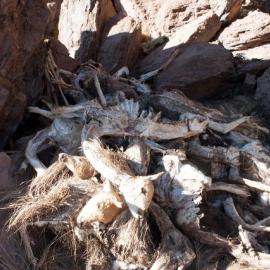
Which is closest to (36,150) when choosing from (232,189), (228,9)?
(232,189)

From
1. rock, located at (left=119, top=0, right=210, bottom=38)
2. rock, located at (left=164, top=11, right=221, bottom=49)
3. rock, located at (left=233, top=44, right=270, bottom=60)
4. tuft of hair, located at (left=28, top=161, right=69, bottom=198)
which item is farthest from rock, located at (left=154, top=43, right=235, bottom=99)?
tuft of hair, located at (left=28, top=161, right=69, bottom=198)

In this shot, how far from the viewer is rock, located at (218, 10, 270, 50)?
7.73 meters

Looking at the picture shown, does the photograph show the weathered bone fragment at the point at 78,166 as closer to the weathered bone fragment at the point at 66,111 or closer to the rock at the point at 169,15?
Answer: the weathered bone fragment at the point at 66,111

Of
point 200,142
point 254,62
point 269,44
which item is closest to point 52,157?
point 200,142

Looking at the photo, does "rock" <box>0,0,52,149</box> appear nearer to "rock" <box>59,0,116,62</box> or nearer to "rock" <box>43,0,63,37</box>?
"rock" <box>43,0,63,37</box>

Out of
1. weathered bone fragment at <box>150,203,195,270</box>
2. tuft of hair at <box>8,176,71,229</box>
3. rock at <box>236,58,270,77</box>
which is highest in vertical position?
tuft of hair at <box>8,176,71,229</box>

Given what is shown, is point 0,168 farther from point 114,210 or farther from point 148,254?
point 148,254

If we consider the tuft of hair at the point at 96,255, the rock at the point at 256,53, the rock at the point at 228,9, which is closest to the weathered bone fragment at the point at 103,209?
the tuft of hair at the point at 96,255

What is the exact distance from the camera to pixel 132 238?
4.51 metres

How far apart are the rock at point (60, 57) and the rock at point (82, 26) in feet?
2.51

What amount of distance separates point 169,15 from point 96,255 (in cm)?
477

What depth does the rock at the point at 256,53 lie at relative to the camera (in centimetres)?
742

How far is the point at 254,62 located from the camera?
23.9 ft

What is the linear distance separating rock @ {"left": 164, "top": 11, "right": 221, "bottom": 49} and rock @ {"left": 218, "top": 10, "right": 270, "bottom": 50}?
0.56ft
